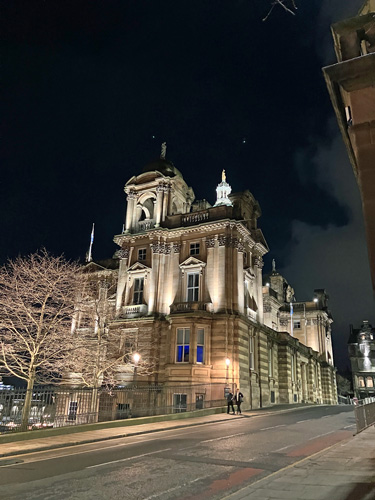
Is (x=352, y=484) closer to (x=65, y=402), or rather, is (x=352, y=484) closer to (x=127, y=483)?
(x=127, y=483)

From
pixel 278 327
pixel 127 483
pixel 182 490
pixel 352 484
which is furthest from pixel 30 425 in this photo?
pixel 278 327

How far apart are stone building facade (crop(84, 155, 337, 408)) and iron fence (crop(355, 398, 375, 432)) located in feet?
45.2

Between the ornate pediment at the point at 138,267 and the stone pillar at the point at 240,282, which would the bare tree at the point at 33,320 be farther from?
the stone pillar at the point at 240,282

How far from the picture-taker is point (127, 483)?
8781mm

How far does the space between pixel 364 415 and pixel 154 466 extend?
11865mm

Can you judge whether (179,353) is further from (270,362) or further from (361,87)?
(361,87)

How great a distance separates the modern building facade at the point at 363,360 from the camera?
8594cm

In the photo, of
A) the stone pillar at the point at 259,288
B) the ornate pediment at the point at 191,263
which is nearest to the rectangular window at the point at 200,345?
the ornate pediment at the point at 191,263

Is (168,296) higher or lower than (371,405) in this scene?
higher

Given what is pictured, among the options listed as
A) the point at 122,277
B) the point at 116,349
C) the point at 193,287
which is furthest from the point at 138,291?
the point at 116,349

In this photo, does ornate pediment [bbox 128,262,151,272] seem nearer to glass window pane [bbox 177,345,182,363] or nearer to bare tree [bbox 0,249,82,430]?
glass window pane [bbox 177,345,182,363]

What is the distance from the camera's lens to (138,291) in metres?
39.8

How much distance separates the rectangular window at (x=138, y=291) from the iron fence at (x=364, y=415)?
944 inches

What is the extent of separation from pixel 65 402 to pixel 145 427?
432 centimetres
